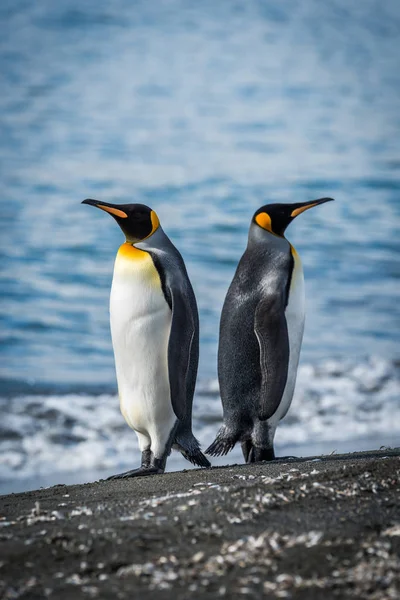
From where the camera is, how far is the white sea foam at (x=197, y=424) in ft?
22.2

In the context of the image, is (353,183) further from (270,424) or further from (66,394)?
(270,424)


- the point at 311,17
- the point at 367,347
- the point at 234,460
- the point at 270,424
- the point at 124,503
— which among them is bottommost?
the point at 367,347

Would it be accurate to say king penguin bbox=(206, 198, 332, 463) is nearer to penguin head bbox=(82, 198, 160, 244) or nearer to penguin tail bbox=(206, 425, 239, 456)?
penguin tail bbox=(206, 425, 239, 456)

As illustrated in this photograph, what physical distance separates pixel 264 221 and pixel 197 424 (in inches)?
131

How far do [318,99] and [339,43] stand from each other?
3.22 metres

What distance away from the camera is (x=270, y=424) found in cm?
440

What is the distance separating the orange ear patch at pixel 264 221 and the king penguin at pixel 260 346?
0.07 metres

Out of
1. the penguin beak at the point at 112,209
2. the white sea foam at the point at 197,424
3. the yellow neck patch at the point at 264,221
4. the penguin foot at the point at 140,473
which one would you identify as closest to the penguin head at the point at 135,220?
the penguin beak at the point at 112,209

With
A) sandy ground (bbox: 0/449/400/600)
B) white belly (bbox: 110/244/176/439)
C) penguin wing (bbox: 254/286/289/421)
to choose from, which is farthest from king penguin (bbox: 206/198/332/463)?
sandy ground (bbox: 0/449/400/600)

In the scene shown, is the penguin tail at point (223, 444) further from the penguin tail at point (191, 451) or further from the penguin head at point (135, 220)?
the penguin head at point (135, 220)

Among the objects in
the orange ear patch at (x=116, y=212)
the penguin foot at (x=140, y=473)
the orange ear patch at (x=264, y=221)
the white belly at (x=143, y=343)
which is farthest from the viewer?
the orange ear patch at (x=264, y=221)

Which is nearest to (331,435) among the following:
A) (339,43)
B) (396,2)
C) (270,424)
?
(270,424)

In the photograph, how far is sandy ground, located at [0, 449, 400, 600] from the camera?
218 cm

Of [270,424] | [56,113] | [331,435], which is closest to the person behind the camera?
[270,424]
